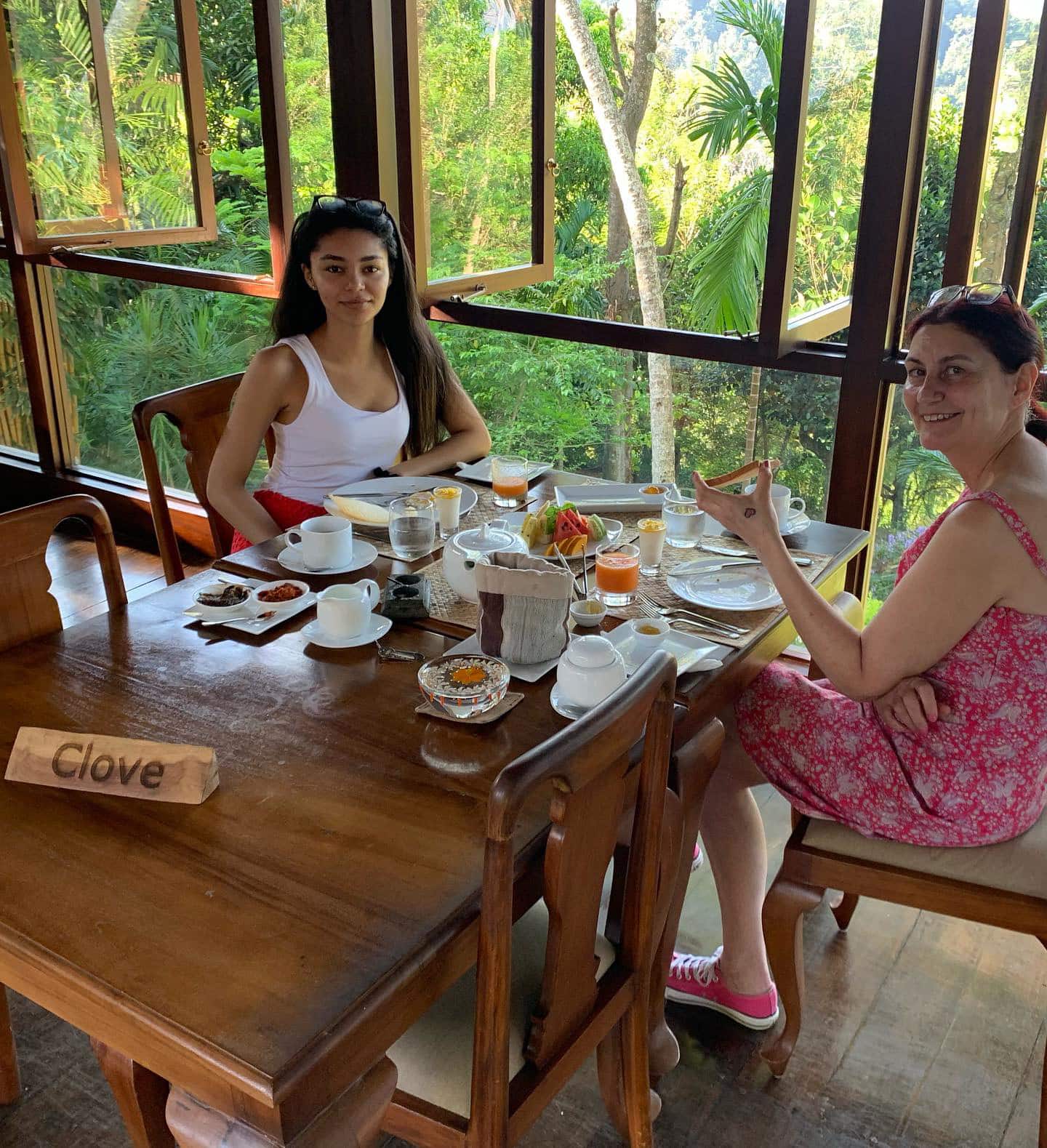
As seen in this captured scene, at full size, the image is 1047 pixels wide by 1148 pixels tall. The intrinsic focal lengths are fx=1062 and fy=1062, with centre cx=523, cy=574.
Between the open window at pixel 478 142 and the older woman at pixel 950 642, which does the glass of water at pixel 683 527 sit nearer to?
the older woman at pixel 950 642

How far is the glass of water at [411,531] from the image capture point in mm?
1881

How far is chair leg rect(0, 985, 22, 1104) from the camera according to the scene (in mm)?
1569

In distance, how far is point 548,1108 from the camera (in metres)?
1.62

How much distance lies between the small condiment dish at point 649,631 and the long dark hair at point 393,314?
1.11 metres

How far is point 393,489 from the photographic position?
219cm

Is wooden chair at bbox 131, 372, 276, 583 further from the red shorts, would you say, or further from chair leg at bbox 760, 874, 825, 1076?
chair leg at bbox 760, 874, 825, 1076

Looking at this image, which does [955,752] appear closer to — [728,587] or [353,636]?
[728,587]

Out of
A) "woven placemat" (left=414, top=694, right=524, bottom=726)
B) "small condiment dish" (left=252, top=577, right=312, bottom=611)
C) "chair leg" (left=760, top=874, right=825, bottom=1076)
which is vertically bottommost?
"chair leg" (left=760, top=874, right=825, bottom=1076)

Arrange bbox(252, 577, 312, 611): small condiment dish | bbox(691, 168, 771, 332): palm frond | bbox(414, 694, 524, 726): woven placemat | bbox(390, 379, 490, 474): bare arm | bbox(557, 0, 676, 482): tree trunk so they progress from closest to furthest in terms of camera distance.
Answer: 1. bbox(414, 694, 524, 726): woven placemat
2. bbox(252, 577, 312, 611): small condiment dish
3. bbox(390, 379, 490, 474): bare arm
4. bbox(691, 168, 771, 332): palm frond
5. bbox(557, 0, 676, 482): tree trunk

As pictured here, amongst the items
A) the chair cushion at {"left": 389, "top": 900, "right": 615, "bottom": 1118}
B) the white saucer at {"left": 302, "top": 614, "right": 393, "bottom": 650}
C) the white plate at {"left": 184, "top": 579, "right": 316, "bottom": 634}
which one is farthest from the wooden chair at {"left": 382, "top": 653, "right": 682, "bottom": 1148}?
the white plate at {"left": 184, "top": 579, "right": 316, "bottom": 634}

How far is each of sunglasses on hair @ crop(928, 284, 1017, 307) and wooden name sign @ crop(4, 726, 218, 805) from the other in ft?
3.92

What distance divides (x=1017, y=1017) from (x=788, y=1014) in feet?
1.49

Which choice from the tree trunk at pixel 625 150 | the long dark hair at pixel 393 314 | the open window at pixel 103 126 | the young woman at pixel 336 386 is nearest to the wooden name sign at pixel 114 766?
the young woman at pixel 336 386

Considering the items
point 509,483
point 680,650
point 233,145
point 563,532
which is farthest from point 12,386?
point 680,650
